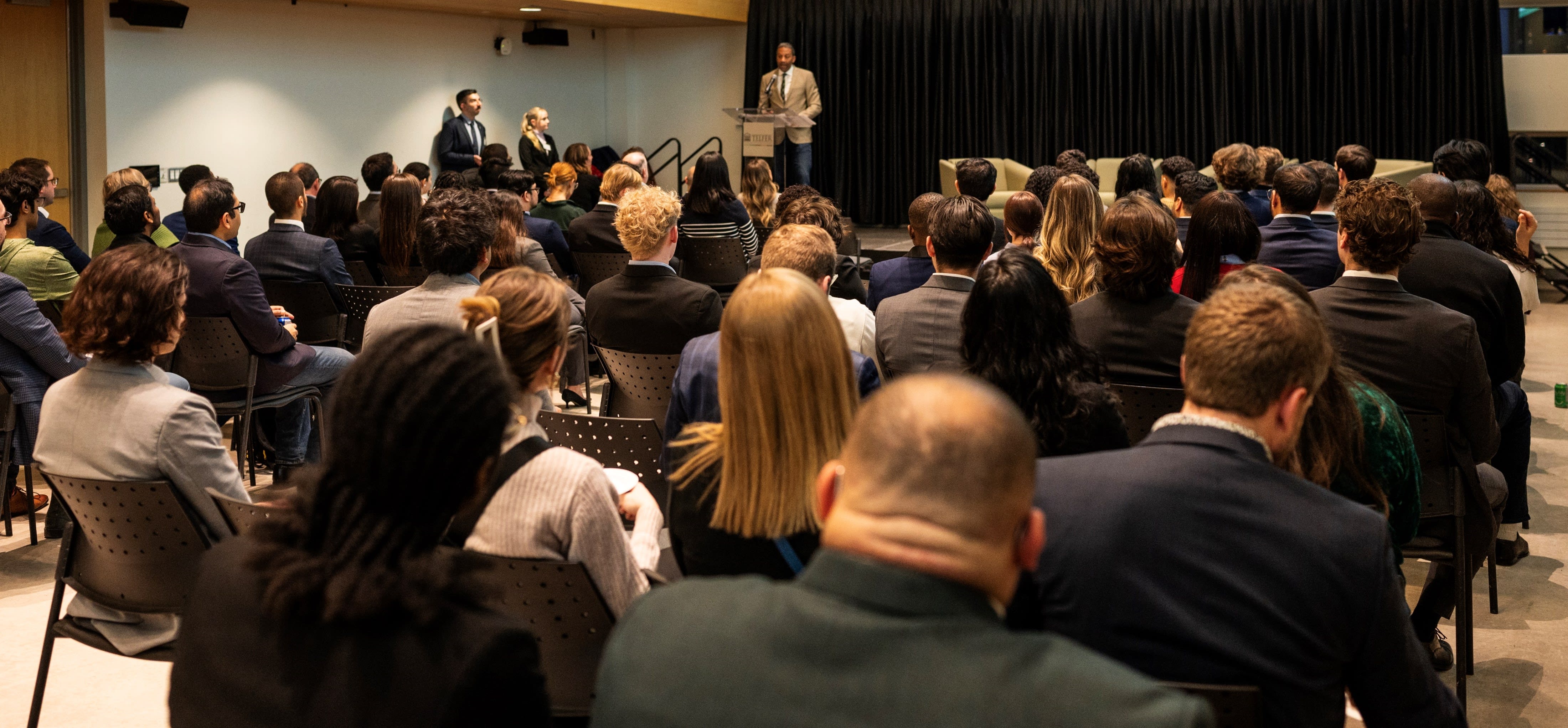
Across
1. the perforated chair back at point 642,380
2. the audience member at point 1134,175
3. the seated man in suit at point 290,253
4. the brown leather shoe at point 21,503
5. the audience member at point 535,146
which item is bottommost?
the brown leather shoe at point 21,503

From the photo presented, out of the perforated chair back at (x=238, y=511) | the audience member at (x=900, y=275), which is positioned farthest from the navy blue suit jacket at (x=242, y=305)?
the audience member at (x=900, y=275)

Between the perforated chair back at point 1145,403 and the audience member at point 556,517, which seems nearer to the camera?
the audience member at point 556,517

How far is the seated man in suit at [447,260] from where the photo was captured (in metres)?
3.82

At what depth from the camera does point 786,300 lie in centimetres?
194

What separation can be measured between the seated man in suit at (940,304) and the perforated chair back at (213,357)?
2.36 metres

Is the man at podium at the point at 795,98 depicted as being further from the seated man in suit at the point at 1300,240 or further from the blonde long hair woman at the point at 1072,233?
the blonde long hair woman at the point at 1072,233

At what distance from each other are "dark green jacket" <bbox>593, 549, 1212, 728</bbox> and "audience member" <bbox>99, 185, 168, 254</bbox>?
453 centimetres

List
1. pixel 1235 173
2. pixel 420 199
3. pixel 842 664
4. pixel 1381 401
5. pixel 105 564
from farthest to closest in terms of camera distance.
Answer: pixel 1235 173 → pixel 420 199 → pixel 105 564 → pixel 1381 401 → pixel 842 664

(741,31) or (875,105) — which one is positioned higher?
(741,31)

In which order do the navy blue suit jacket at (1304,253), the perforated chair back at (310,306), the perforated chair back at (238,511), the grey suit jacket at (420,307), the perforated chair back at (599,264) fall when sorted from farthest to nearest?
the perforated chair back at (599,264) < the perforated chair back at (310,306) < the navy blue suit jacket at (1304,253) < the grey suit jacket at (420,307) < the perforated chair back at (238,511)

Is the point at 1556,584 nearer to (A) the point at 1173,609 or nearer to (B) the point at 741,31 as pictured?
(A) the point at 1173,609

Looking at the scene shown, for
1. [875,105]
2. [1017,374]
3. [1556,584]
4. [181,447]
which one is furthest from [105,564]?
[875,105]

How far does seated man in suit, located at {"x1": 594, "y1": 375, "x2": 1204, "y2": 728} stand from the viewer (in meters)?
1.01

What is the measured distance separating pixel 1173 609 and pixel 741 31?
1310 cm
